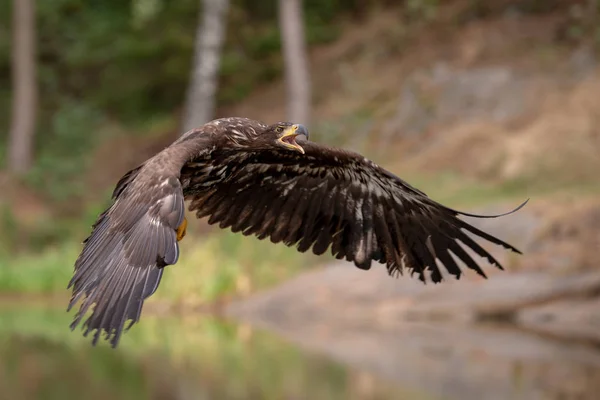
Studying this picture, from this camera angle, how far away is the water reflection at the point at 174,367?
1188 centimetres

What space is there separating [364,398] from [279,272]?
4858 millimetres

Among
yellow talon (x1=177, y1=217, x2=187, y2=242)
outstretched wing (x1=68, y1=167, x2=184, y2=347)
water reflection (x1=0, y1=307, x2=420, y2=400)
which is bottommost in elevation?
outstretched wing (x1=68, y1=167, x2=184, y2=347)

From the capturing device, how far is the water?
1162 centimetres

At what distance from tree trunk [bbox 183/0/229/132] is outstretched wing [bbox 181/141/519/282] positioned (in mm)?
12274

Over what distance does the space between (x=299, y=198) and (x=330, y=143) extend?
11.7 m

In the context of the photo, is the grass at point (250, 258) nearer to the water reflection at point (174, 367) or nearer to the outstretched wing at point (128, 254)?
the water reflection at point (174, 367)

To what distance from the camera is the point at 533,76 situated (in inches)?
A: 750

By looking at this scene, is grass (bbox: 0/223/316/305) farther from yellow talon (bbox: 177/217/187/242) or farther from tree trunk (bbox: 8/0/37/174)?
yellow talon (bbox: 177/217/187/242)

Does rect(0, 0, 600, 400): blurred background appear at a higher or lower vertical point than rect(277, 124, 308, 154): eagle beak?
higher

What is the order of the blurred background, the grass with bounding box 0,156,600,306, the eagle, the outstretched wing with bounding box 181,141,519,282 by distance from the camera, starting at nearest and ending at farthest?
the eagle, the outstretched wing with bounding box 181,141,519,282, the blurred background, the grass with bounding box 0,156,600,306

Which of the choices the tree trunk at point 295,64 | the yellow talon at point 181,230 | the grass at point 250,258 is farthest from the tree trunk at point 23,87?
the yellow talon at point 181,230

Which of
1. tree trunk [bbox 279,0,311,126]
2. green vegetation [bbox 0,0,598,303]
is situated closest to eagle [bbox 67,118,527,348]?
green vegetation [bbox 0,0,598,303]

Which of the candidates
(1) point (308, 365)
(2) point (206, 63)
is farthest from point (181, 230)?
(2) point (206, 63)

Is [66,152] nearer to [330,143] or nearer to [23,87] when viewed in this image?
[23,87]
